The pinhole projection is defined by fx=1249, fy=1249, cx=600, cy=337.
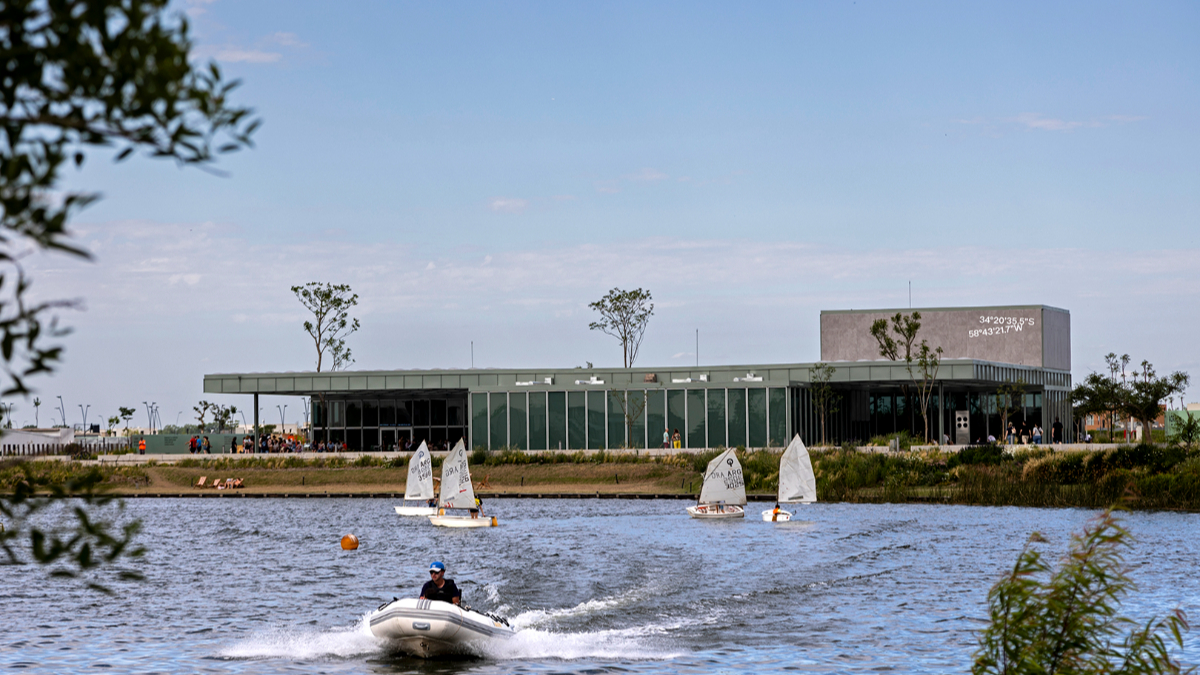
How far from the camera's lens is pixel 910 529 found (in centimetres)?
4459

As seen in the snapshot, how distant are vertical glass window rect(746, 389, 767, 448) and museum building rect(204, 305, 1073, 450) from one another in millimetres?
61

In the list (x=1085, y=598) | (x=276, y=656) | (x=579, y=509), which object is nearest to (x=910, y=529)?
(x=579, y=509)

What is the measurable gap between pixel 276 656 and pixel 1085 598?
1714 centimetres

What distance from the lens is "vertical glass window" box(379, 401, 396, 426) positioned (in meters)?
88.9

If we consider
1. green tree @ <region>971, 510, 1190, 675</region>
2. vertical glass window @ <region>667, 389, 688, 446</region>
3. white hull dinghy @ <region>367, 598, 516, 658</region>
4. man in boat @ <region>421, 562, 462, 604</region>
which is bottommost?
white hull dinghy @ <region>367, 598, 516, 658</region>

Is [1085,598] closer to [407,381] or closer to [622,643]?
[622,643]

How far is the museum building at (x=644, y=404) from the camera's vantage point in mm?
76938

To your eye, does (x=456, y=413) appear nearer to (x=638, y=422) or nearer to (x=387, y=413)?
(x=387, y=413)

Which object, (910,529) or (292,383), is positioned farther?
(292,383)

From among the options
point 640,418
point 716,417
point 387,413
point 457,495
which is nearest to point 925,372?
point 716,417

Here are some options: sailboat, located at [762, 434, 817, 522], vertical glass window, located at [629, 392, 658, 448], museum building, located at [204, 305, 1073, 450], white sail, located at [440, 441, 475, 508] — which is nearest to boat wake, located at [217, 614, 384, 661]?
white sail, located at [440, 441, 475, 508]

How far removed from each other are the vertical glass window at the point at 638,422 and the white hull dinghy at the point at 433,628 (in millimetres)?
53150

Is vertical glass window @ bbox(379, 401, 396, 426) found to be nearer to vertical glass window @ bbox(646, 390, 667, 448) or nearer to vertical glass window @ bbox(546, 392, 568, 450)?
vertical glass window @ bbox(546, 392, 568, 450)

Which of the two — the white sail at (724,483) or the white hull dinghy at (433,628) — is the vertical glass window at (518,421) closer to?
the white sail at (724,483)
